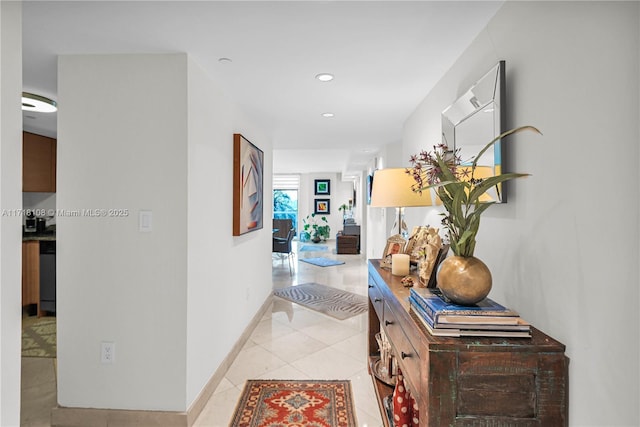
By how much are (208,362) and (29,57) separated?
7.12 ft

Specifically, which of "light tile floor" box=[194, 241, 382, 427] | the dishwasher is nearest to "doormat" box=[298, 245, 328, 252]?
"light tile floor" box=[194, 241, 382, 427]

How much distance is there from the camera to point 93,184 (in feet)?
6.61

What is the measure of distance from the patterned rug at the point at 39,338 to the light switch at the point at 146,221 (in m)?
1.98

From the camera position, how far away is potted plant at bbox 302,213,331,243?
38.0 feet

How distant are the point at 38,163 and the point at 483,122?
4.93 metres

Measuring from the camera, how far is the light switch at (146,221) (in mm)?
2018

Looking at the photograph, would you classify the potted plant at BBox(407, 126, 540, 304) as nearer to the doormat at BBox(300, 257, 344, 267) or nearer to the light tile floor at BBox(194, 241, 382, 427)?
the light tile floor at BBox(194, 241, 382, 427)

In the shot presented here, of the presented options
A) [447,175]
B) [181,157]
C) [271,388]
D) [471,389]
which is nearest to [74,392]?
[271,388]

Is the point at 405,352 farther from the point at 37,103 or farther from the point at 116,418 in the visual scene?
the point at 37,103

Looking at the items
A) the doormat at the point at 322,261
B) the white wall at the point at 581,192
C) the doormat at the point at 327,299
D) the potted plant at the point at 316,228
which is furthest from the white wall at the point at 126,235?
the potted plant at the point at 316,228

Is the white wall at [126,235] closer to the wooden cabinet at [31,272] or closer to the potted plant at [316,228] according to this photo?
the wooden cabinet at [31,272]

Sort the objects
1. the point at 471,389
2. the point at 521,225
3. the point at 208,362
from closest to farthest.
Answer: the point at 471,389
the point at 521,225
the point at 208,362

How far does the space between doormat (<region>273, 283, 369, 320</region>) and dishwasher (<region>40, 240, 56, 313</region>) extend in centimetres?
266

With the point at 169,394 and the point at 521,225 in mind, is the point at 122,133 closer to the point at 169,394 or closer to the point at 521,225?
the point at 169,394
